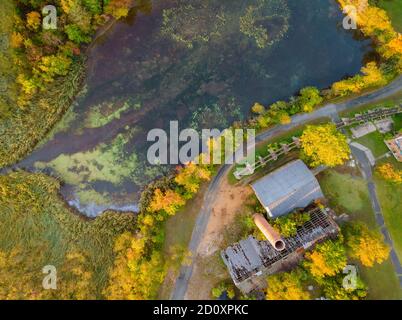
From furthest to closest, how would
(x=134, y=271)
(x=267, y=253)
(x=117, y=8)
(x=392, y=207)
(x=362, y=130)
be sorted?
(x=117, y=8), (x=362, y=130), (x=392, y=207), (x=267, y=253), (x=134, y=271)

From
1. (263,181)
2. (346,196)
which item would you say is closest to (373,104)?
(346,196)

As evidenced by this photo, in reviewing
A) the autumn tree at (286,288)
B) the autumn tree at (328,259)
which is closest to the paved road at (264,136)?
the autumn tree at (286,288)

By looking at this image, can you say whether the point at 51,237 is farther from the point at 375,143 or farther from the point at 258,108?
the point at 375,143

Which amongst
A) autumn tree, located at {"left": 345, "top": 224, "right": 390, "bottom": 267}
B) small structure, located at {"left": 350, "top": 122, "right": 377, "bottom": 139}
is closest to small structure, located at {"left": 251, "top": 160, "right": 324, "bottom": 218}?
autumn tree, located at {"left": 345, "top": 224, "right": 390, "bottom": 267}

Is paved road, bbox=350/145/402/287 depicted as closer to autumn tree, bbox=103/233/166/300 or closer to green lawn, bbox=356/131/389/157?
green lawn, bbox=356/131/389/157

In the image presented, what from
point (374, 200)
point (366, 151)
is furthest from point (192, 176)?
point (374, 200)

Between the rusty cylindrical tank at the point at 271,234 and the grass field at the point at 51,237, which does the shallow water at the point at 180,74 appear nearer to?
the grass field at the point at 51,237
